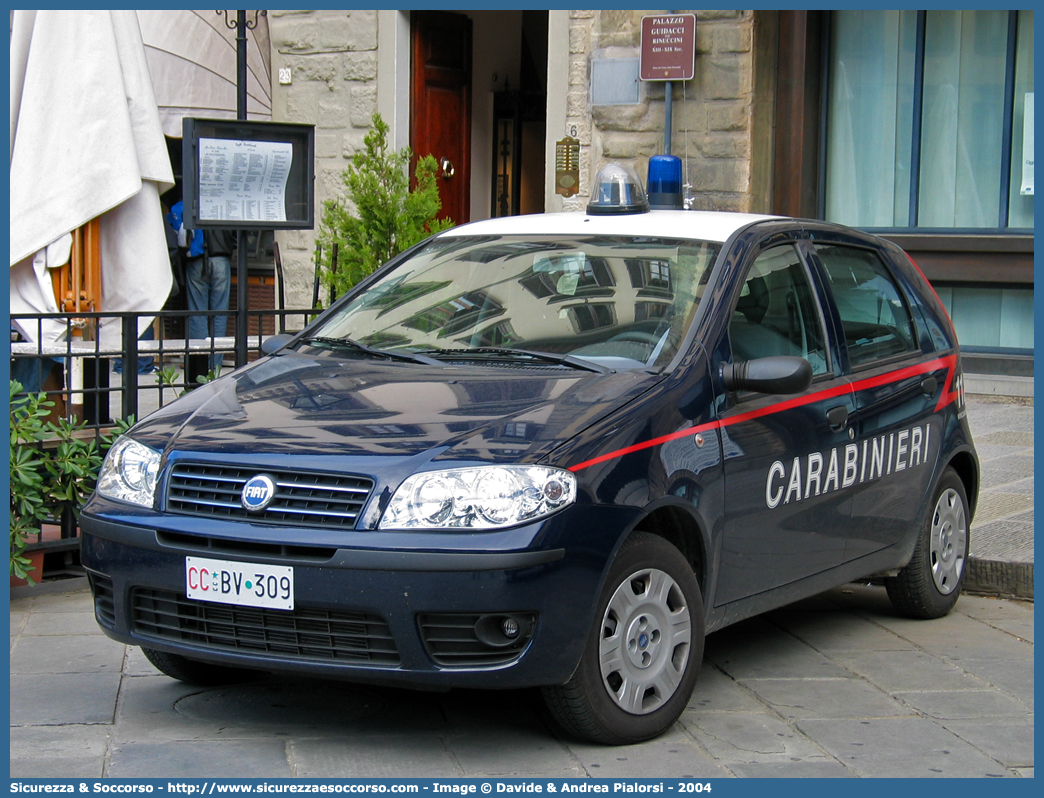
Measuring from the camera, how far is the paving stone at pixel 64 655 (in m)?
4.96

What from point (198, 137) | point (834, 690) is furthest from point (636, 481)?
point (198, 137)

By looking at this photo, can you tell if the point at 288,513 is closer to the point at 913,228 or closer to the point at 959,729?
the point at 959,729

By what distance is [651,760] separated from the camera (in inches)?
156

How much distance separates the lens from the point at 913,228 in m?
11.8

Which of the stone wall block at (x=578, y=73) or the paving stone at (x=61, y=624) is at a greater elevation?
the stone wall block at (x=578, y=73)

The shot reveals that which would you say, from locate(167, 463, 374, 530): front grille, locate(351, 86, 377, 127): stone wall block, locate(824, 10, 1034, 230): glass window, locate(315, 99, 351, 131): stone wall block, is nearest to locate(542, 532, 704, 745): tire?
locate(167, 463, 374, 530): front grille

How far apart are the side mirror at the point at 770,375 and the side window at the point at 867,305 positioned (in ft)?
2.76

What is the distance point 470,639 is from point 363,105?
9.97m

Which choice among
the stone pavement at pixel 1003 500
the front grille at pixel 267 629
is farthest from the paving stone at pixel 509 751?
the stone pavement at pixel 1003 500

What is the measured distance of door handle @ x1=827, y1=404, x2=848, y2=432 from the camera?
4914 millimetres

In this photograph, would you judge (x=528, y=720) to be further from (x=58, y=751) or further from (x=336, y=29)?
(x=336, y=29)

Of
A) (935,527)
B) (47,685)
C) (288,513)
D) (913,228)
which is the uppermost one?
(913,228)

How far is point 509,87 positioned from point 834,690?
1129cm

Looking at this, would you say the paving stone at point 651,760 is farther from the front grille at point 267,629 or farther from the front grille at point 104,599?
the front grille at point 104,599
